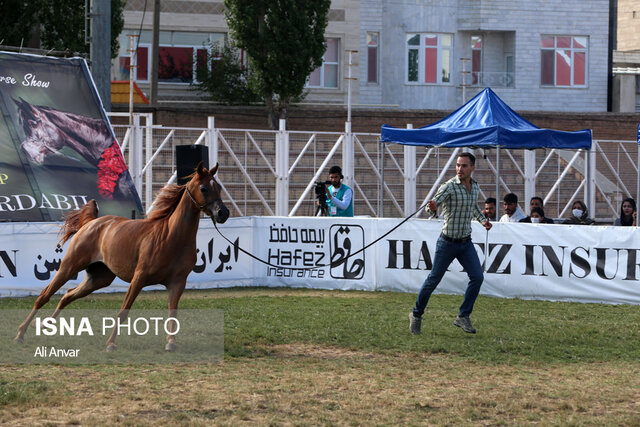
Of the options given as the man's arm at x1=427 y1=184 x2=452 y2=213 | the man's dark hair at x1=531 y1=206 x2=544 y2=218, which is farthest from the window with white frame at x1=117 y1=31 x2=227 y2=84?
the man's arm at x1=427 y1=184 x2=452 y2=213

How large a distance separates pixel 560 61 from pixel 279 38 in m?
16.8

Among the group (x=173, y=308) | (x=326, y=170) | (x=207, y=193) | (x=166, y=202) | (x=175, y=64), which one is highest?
(x=175, y=64)

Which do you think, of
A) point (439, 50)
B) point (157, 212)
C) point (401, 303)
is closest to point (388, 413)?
point (157, 212)

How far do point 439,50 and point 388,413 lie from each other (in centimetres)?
3679

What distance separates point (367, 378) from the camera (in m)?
8.88

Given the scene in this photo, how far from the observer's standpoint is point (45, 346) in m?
10.1

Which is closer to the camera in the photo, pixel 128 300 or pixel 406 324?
pixel 128 300

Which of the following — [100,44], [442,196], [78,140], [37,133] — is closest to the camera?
[442,196]

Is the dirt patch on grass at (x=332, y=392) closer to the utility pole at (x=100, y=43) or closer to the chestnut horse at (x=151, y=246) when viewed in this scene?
the chestnut horse at (x=151, y=246)

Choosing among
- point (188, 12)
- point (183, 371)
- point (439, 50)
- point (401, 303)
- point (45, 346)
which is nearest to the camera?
point (183, 371)

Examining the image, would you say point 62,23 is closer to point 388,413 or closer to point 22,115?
point 22,115

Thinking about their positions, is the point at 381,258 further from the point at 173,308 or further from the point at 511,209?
the point at 173,308

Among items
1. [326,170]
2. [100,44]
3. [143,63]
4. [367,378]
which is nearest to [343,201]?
[100,44]

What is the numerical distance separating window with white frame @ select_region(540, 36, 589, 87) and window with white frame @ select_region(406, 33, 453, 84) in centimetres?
457
